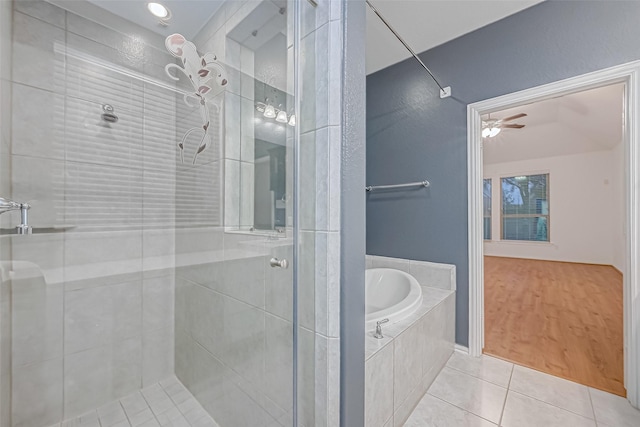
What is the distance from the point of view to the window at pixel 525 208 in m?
5.98

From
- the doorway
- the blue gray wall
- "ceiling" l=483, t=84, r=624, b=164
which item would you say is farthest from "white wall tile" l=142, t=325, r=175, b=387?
"ceiling" l=483, t=84, r=624, b=164

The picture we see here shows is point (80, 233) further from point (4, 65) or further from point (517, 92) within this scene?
point (517, 92)

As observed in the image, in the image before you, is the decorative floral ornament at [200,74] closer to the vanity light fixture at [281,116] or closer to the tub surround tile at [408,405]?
the vanity light fixture at [281,116]

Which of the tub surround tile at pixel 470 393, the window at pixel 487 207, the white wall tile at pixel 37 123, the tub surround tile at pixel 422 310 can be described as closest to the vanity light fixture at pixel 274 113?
the white wall tile at pixel 37 123

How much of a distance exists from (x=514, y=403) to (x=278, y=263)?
165 centimetres

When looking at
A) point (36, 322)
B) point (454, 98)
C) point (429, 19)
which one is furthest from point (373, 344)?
point (429, 19)

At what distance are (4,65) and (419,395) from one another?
101 inches

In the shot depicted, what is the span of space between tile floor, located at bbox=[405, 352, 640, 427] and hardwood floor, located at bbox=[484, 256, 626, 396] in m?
0.15

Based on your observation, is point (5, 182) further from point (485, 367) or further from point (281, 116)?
point (485, 367)

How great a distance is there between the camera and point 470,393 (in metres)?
1.60

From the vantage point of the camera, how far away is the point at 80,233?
1361mm

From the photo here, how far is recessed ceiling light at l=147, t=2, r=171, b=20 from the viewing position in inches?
51.6

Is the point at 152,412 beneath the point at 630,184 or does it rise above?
beneath

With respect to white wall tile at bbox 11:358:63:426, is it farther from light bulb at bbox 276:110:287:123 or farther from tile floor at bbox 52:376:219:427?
light bulb at bbox 276:110:287:123
